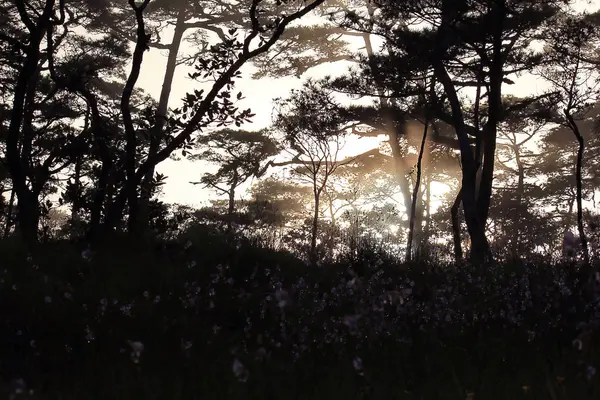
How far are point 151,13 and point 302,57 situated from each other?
6934 millimetres

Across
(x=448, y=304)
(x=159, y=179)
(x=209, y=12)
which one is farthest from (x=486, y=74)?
(x=209, y=12)

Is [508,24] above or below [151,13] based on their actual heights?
below

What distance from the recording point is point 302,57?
27672 mm

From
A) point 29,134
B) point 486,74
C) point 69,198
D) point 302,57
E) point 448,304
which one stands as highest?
point 302,57

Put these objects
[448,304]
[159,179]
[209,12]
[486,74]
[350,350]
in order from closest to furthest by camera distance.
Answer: [350,350]
[448,304]
[159,179]
[486,74]
[209,12]

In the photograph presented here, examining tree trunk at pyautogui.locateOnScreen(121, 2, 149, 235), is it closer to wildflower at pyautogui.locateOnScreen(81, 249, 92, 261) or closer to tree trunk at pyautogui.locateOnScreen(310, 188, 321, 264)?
wildflower at pyautogui.locateOnScreen(81, 249, 92, 261)

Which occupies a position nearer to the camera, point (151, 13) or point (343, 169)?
point (151, 13)

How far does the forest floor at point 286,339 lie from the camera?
9.57 feet

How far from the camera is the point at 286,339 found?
3.74 meters

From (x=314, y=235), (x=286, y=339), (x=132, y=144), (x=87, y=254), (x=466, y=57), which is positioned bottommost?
(x=286, y=339)

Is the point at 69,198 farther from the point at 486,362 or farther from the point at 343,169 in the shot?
the point at 343,169

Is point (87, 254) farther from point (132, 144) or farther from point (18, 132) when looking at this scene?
point (18, 132)

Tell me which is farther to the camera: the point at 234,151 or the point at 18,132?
the point at 234,151

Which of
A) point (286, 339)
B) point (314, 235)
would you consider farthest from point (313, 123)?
point (286, 339)
